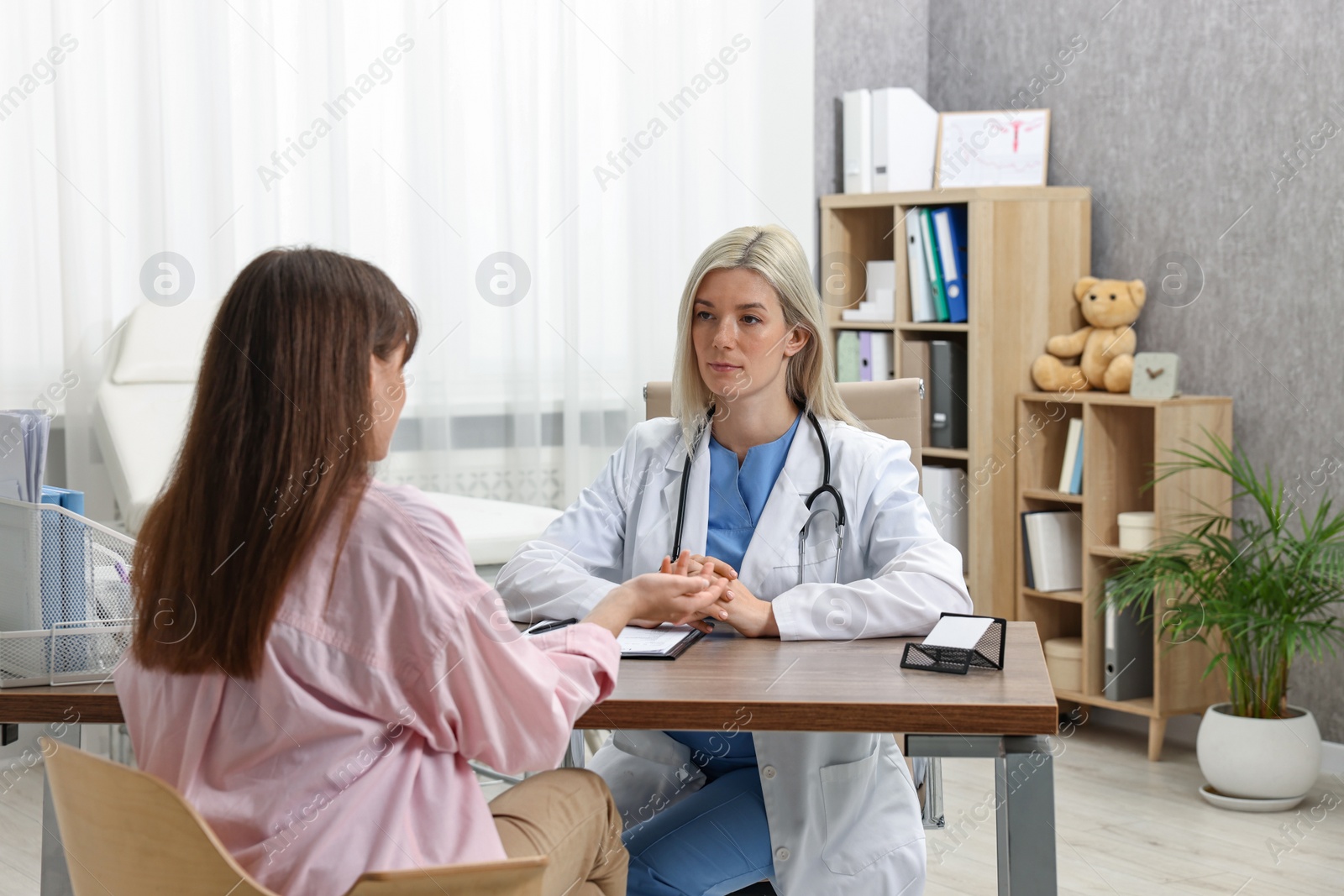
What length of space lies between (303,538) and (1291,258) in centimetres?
296

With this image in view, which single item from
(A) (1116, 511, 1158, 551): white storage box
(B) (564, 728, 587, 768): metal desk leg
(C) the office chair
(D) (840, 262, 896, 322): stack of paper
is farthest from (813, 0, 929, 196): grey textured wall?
(C) the office chair

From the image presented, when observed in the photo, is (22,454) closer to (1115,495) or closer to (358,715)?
(358,715)

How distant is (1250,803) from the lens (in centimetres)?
303

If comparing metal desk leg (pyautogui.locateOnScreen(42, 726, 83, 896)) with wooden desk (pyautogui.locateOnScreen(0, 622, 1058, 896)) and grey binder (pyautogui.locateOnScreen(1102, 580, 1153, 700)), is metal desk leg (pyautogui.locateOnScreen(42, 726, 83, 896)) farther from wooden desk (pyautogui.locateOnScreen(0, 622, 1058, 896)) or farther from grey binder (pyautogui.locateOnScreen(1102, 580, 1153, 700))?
grey binder (pyautogui.locateOnScreen(1102, 580, 1153, 700))

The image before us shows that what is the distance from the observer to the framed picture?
3801mm

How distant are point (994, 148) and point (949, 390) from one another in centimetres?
76

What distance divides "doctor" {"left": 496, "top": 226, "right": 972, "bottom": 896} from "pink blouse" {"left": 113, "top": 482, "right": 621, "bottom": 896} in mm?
563

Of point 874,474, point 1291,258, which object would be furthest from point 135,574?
point 1291,258

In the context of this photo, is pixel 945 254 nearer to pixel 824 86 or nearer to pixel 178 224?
pixel 824 86

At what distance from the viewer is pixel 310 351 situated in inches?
45.3

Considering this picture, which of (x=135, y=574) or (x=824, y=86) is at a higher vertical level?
(x=824, y=86)

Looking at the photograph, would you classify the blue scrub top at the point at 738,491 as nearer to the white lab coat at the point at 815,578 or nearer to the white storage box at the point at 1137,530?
the white lab coat at the point at 815,578

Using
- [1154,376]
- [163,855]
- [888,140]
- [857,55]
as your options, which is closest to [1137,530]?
[1154,376]

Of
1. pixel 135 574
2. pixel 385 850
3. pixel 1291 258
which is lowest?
pixel 385 850
